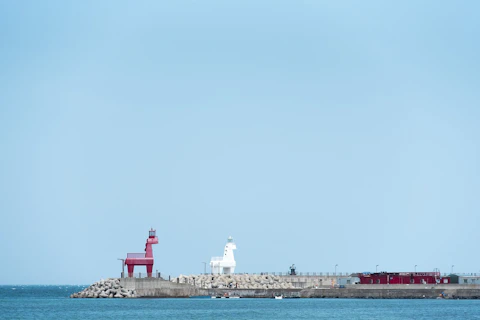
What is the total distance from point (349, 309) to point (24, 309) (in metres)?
28.8

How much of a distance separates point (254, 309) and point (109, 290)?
19523mm

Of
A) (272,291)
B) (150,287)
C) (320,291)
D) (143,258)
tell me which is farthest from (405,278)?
(143,258)

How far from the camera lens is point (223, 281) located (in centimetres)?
9912

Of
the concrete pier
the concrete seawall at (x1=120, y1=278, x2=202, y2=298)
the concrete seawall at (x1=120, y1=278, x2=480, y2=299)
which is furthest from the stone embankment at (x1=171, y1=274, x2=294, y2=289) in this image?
the concrete seawall at (x1=120, y1=278, x2=202, y2=298)

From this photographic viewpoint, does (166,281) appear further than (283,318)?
Yes

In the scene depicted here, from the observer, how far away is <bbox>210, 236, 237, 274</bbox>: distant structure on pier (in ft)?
342

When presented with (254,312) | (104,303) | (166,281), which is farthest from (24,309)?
(254,312)

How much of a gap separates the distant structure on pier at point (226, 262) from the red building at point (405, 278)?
1576cm

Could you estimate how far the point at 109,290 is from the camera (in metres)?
88.3

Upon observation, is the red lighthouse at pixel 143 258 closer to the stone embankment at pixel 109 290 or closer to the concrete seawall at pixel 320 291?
the concrete seawall at pixel 320 291

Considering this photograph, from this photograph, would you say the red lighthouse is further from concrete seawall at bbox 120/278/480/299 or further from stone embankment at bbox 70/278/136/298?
stone embankment at bbox 70/278/136/298

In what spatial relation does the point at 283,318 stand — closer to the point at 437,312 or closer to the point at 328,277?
the point at 437,312

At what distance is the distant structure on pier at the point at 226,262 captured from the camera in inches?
4104

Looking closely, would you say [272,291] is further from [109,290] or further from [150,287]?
[109,290]
